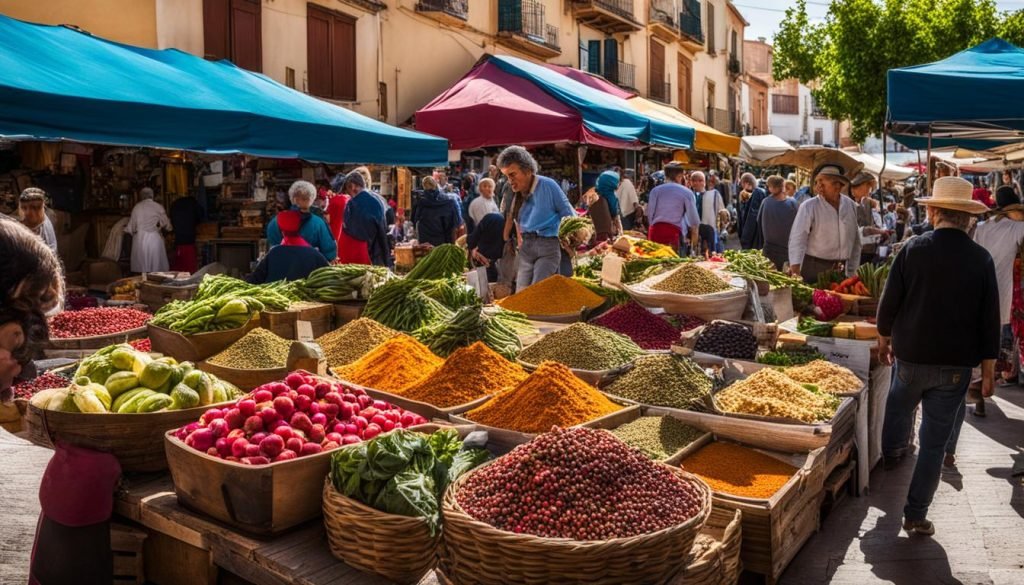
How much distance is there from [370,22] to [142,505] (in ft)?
45.2

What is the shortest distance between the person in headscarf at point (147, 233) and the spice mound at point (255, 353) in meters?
6.87

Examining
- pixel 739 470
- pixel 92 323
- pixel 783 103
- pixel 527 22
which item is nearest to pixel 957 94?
pixel 739 470

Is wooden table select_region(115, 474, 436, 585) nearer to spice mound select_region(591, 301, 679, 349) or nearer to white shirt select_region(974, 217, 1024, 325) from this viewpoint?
spice mound select_region(591, 301, 679, 349)

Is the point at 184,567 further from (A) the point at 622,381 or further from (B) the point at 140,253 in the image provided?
(B) the point at 140,253

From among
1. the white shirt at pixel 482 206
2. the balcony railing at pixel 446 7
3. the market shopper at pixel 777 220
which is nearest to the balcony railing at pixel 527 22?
the balcony railing at pixel 446 7

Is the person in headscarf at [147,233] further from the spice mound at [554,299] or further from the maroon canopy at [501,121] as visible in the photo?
the spice mound at [554,299]

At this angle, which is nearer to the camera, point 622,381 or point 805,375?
point 622,381

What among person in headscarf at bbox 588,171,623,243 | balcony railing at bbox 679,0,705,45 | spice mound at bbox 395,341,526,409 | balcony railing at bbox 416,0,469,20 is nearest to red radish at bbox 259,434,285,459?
spice mound at bbox 395,341,526,409

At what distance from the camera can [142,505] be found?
10.2 ft

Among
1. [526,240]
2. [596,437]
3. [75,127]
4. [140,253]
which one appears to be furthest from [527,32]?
[596,437]

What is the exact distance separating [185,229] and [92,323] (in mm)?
5887

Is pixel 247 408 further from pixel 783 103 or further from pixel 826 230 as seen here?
pixel 783 103

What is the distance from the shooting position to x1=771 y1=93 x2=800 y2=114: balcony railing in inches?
2335

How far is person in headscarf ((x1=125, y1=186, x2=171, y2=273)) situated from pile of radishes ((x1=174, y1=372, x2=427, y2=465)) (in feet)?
27.0
